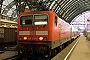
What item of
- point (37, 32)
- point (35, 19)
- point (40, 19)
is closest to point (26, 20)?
point (35, 19)

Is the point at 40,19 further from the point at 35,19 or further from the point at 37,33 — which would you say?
the point at 37,33

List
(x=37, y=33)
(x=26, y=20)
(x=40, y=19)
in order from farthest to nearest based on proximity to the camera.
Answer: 1. (x=26, y=20)
2. (x=40, y=19)
3. (x=37, y=33)

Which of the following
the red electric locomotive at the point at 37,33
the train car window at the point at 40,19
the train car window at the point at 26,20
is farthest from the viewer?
the train car window at the point at 26,20

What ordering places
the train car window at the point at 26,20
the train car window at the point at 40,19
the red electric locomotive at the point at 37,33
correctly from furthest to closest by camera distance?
the train car window at the point at 26,20 → the train car window at the point at 40,19 → the red electric locomotive at the point at 37,33

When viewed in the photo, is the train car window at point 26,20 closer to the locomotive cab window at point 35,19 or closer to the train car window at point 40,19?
the locomotive cab window at point 35,19

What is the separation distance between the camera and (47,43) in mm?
10523

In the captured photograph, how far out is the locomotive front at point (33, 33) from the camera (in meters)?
10.6

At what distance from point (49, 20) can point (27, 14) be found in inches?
61.6

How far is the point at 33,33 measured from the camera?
35.8ft

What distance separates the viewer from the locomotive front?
417 inches

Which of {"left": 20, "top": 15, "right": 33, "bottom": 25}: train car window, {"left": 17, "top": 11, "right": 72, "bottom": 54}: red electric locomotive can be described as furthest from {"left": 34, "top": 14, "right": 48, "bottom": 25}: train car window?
{"left": 20, "top": 15, "right": 33, "bottom": 25}: train car window

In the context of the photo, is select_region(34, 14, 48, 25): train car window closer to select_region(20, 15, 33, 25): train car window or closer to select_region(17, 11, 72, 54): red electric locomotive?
select_region(17, 11, 72, 54): red electric locomotive

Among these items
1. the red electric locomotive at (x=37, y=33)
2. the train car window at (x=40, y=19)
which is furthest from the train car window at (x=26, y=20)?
the train car window at (x=40, y=19)

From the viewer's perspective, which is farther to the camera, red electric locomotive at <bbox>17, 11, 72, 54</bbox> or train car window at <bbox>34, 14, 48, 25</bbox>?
train car window at <bbox>34, 14, 48, 25</bbox>
